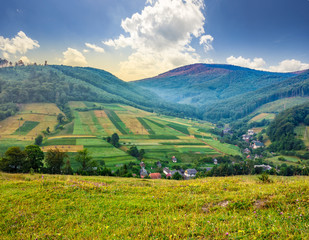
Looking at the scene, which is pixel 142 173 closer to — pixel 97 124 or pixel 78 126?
pixel 78 126

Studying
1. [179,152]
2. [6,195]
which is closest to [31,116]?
[179,152]

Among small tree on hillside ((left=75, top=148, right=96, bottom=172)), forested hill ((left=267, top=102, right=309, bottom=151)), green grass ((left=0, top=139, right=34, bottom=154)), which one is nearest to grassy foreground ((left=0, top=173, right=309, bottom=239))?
small tree on hillside ((left=75, top=148, right=96, bottom=172))

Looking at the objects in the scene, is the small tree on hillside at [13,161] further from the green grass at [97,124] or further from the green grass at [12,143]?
the green grass at [97,124]

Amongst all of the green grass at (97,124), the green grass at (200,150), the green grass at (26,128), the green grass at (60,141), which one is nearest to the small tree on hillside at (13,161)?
the green grass at (60,141)

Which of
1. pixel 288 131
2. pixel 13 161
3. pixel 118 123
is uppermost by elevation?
pixel 118 123

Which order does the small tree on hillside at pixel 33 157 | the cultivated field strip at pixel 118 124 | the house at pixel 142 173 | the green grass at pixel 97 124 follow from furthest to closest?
the cultivated field strip at pixel 118 124 → the green grass at pixel 97 124 → the house at pixel 142 173 → the small tree on hillside at pixel 33 157

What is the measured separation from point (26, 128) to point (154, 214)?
134407mm

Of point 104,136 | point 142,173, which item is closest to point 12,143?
point 104,136

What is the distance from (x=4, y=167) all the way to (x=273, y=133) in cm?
17527

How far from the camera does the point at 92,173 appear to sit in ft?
113

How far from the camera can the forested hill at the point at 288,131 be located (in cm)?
11450

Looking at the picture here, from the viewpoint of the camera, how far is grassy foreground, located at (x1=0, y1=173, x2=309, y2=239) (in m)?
6.11

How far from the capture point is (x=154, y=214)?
806cm

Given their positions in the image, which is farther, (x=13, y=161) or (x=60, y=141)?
(x=60, y=141)
